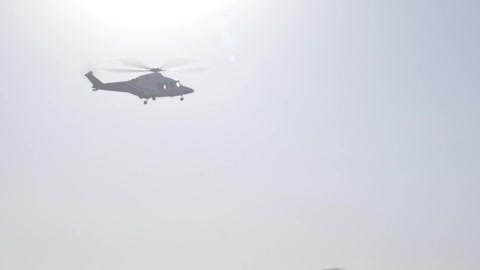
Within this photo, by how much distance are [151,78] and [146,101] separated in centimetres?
469

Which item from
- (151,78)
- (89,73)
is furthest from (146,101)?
(89,73)

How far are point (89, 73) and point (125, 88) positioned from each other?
6.78 metres

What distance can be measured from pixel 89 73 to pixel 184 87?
15.8 metres

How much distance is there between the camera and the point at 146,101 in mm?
103625

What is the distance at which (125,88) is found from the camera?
105938 millimetres

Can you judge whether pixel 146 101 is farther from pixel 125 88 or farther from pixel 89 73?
pixel 89 73

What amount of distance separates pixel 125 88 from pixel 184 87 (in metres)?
9.86

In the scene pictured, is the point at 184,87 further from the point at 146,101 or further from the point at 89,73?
the point at 89,73

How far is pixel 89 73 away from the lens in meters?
107

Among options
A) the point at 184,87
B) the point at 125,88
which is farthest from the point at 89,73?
the point at 184,87

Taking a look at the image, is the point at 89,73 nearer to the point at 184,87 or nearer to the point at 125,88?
the point at 125,88

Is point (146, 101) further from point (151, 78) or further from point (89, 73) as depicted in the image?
point (89, 73)

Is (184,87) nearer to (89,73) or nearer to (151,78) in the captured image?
(151,78)

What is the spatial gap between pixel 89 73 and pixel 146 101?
11569 millimetres
